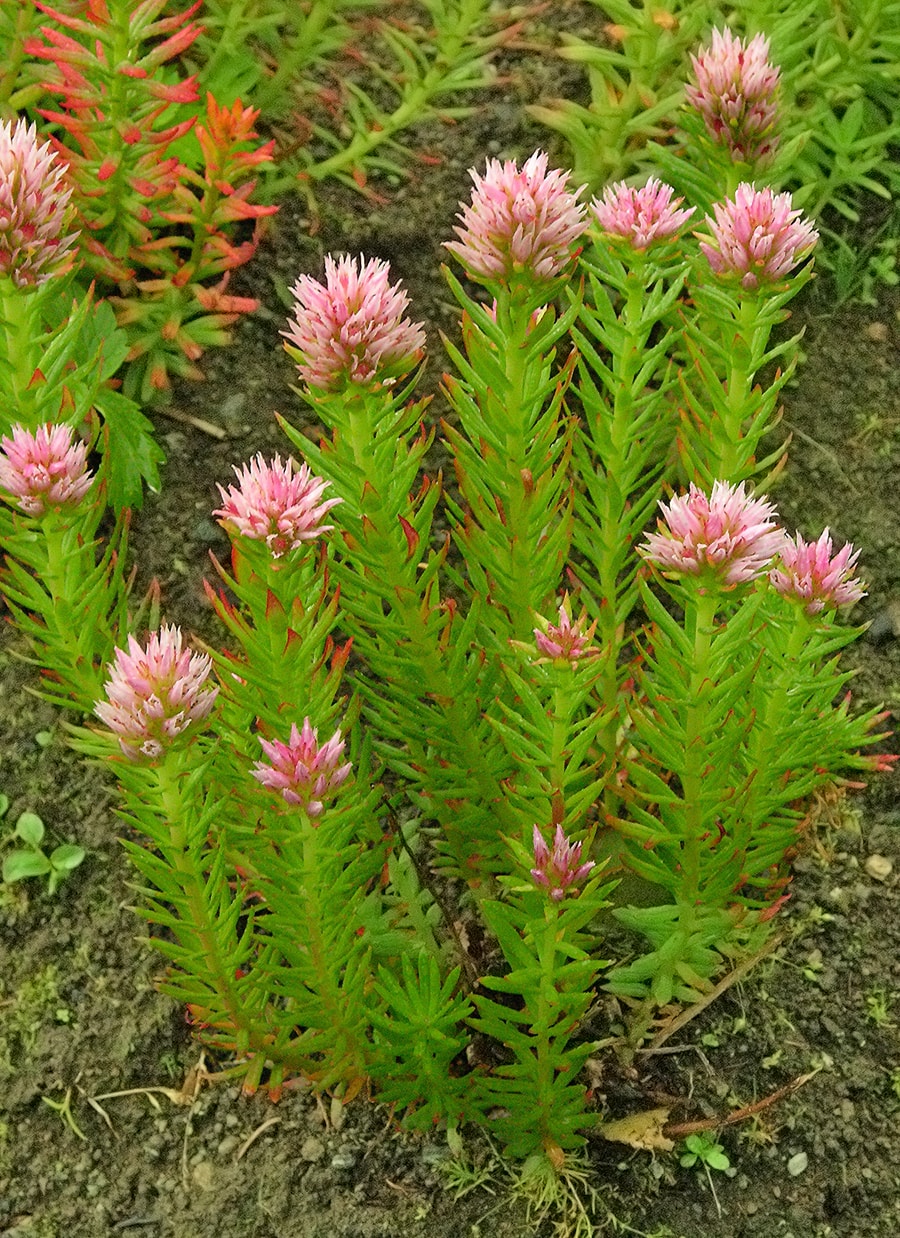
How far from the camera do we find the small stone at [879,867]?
2660 mm

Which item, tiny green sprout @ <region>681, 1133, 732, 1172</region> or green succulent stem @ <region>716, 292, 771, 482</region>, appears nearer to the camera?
green succulent stem @ <region>716, 292, 771, 482</region>

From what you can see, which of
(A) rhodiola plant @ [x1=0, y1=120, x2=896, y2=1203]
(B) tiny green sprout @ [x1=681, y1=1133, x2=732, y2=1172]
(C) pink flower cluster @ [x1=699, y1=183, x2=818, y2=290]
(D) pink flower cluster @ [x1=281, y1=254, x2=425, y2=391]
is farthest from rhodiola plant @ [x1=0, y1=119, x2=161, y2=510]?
(B) tiny green sprout @ [x1=681, y1=1133, x2=732, y2=1172]

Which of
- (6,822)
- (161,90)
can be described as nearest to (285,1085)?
(6,822)

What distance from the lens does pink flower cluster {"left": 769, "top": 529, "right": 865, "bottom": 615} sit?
2.12 metres

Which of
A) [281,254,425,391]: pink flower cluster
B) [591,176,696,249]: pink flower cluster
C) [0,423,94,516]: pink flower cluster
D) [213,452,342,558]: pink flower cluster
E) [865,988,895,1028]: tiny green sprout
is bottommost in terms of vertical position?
[865,988,895,1028]: tiny green sprout

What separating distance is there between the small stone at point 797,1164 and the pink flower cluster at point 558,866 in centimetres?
82

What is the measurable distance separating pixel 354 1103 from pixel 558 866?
32.1 inches

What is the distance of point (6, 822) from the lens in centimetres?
268

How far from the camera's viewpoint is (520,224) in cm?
187

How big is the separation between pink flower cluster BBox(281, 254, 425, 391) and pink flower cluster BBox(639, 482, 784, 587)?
18.1 inches

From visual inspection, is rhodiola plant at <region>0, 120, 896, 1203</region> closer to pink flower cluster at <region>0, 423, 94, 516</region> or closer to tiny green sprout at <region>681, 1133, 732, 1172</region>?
pink flower cluster at <region>0, 423, 94, 516</region>

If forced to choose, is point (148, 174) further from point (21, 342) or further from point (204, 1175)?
point (204, 1175)

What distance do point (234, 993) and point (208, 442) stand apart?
4.35 feet

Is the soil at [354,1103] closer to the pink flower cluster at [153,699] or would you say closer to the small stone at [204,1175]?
the small stone at [204,1175]
